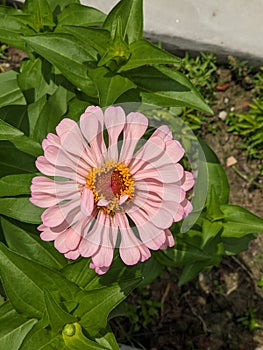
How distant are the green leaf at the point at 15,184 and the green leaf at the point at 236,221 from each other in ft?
1.59

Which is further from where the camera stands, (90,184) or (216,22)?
(216,22)

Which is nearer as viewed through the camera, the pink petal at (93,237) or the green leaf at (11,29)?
the pink petal at (93,237)

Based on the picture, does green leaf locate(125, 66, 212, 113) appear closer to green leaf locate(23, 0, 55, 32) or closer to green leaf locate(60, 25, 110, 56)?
green leaf locate(60, 25, 110, 56)

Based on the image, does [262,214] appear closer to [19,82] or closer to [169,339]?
[169,339]

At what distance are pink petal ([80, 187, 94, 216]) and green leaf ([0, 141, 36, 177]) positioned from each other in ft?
1.17

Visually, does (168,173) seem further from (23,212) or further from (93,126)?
(23,212)

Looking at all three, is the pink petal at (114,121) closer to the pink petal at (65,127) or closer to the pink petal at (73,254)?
the pink petal at (65,127)

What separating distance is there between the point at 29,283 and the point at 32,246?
19cm

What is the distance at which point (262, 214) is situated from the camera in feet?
6.77

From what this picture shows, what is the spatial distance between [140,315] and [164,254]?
0.59 m

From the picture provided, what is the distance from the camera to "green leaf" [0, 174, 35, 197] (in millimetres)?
1214

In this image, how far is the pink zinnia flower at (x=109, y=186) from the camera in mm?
1001

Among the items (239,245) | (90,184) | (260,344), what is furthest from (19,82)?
(260,344)

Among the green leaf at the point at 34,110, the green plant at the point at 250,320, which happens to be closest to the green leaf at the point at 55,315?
the green leaf at the point at 34,110
